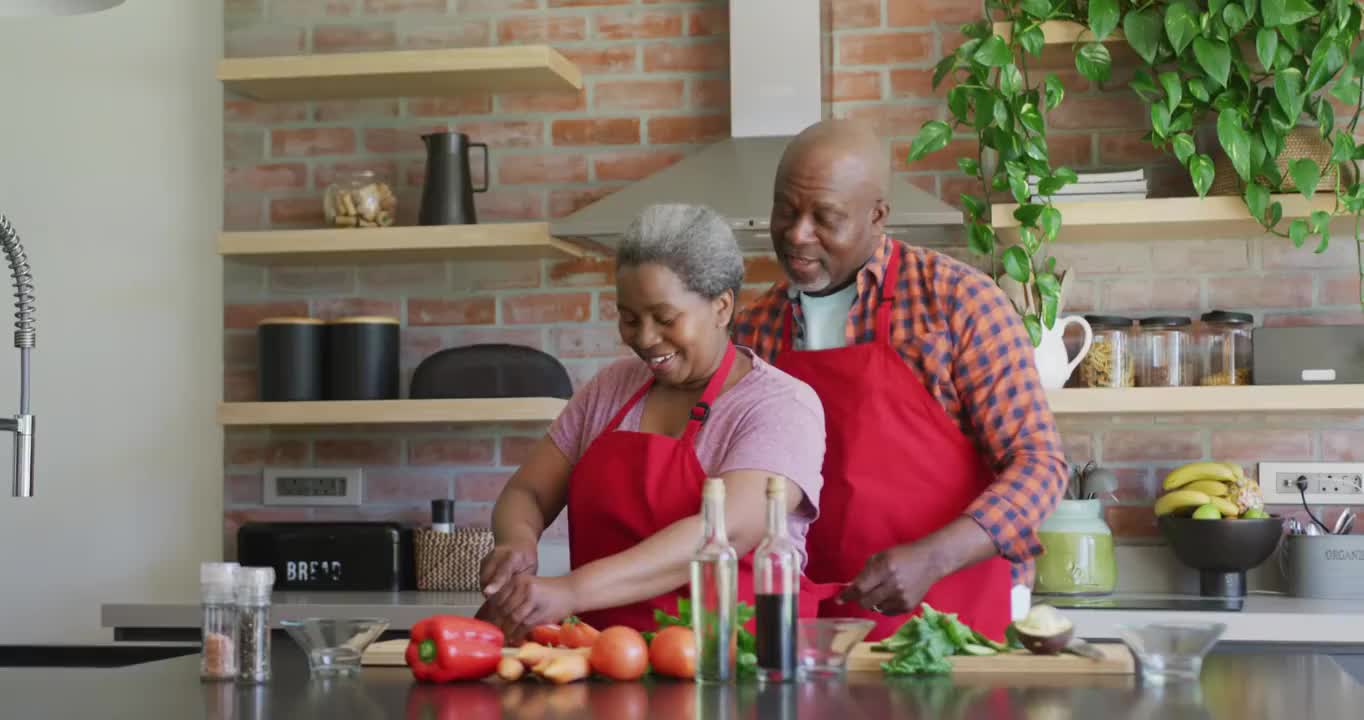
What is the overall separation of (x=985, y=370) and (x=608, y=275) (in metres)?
1.83

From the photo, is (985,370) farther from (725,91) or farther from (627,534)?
(725,91)

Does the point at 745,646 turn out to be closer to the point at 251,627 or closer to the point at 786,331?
the point at 251,627

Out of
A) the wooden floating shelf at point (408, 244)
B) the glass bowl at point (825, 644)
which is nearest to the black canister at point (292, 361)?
the wooden floating shelf at point (408, 244)

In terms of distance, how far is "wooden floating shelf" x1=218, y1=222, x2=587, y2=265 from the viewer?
378cm

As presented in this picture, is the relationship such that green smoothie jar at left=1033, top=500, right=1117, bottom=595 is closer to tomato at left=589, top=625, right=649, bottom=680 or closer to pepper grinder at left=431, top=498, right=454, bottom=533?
pepper grinder at left=431, top=498, right=454, bottom=533

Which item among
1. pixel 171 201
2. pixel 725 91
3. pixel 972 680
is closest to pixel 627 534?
pixel 972 680

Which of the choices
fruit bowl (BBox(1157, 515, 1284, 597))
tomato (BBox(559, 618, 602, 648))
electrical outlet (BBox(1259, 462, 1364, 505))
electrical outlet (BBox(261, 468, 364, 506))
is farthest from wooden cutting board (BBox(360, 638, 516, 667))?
electrical outlet (BBox(1259, 462, 1364, 505))

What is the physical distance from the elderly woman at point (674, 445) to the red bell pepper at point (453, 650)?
14 cm

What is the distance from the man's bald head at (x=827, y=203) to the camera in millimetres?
2307

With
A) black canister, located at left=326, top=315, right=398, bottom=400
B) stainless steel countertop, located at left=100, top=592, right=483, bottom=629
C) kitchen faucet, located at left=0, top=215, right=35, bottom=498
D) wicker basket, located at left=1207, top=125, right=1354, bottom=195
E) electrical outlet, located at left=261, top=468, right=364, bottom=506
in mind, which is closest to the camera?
kitchen faucet, located at left=0, top=215, right=35, bottom=498

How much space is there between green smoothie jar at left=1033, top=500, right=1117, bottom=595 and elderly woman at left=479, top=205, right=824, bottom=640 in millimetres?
1541

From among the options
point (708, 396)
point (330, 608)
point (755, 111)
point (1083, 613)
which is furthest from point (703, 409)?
point (755, 111)

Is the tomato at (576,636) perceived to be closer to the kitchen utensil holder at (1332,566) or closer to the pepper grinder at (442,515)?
the pepper grinder at (442,515)

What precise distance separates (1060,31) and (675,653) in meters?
2.29
